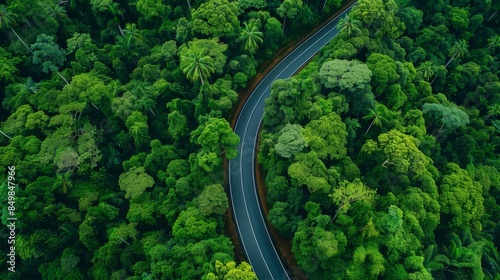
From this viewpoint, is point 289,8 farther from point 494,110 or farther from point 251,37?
point 494,110

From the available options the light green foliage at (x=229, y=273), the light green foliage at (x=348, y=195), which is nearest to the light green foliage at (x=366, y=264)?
the light green foliage at (x=348, y=195)

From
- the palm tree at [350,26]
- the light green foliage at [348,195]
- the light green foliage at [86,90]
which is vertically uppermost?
the light green foliage at [86,90]

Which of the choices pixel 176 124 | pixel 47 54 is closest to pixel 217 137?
pixel 176 124

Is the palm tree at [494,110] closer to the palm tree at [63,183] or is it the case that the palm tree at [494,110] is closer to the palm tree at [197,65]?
the palm tree at [197,65]

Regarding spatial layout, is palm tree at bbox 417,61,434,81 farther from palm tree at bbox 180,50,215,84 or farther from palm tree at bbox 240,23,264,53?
palm tree at bbox 180,50,215,84

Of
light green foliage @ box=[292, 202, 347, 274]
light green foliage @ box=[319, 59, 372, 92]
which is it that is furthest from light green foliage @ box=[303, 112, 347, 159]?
light green foliage @ box=[292, 202, 347, 274]
